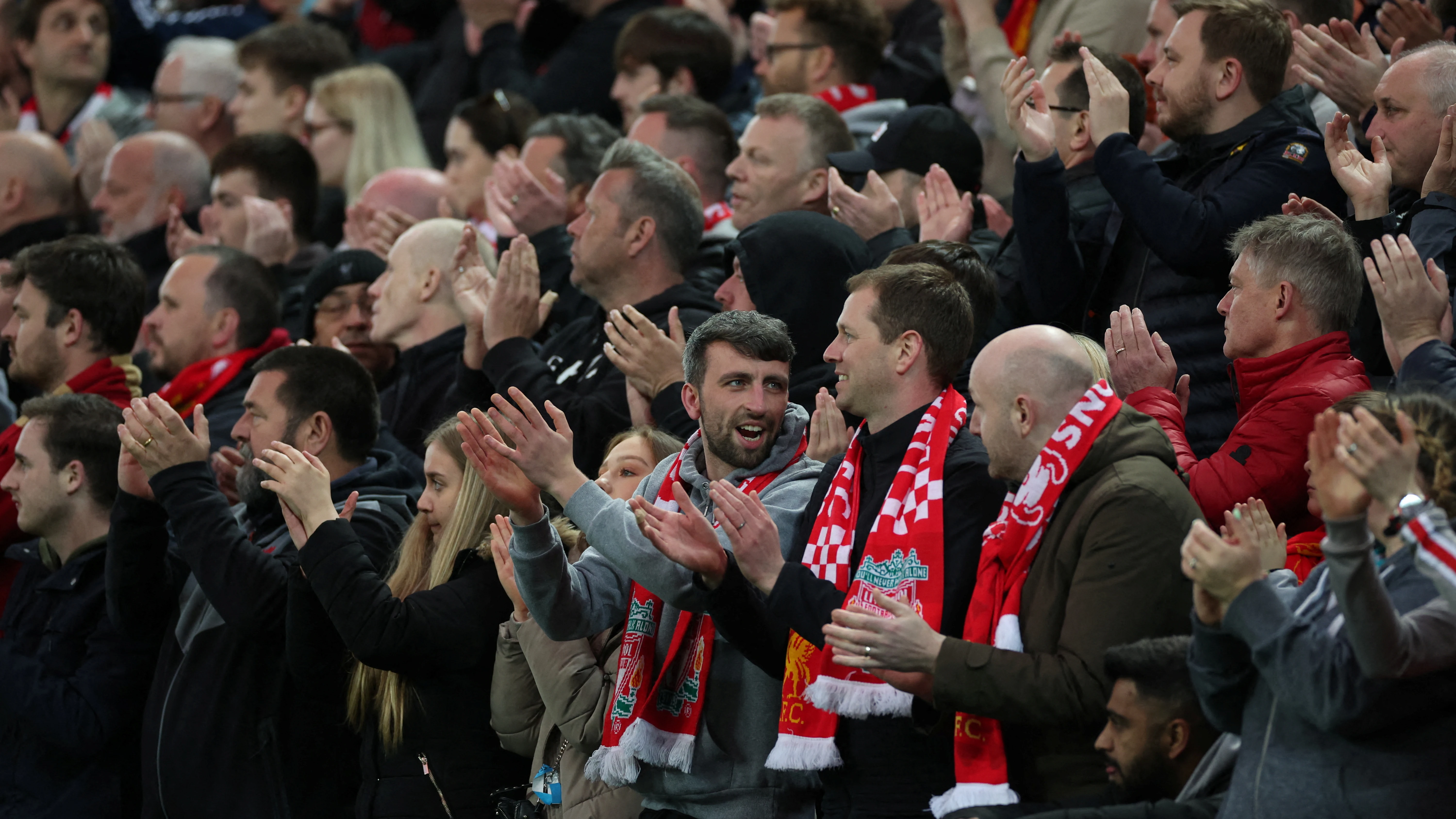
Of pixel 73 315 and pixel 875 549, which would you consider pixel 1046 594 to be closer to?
pixel 875 549

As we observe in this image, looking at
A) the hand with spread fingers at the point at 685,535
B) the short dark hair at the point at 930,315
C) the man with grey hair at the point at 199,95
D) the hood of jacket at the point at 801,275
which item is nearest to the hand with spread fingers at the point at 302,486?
the hand with spread fingers at the point at 685,535

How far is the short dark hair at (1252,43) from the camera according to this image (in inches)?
197

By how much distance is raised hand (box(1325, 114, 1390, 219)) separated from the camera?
4.43m

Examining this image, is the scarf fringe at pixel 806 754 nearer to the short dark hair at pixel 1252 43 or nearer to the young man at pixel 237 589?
the young man at pixel 237 589

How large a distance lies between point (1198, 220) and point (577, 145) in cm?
333

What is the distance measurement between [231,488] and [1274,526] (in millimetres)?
3518

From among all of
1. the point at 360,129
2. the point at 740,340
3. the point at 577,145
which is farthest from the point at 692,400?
the point at 360,129

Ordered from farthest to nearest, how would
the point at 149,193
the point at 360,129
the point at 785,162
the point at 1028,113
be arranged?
1. the point at 360,129
2. the point at 149,193
3. the point at 785,162
4. the point at 1028,113

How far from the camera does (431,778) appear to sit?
4660 millimetres

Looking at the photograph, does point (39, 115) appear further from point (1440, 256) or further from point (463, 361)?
point (1440, 256)

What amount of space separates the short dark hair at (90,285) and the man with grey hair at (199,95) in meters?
3.03

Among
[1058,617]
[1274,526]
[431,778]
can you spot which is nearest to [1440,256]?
[1274,526]

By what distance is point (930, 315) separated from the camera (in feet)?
13.4

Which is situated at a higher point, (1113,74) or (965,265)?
(1113,74)
